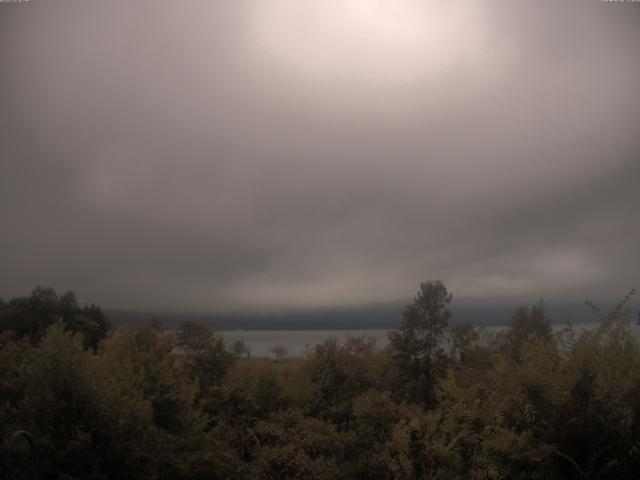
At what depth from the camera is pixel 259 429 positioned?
24.5 meters

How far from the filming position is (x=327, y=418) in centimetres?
2881

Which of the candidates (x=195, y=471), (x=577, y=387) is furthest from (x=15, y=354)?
(x=577, y=387)

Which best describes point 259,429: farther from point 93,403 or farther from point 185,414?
point 93,403

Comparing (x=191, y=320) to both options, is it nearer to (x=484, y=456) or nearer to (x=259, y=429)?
(x=259, y=429)

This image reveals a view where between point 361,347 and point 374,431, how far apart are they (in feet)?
65.9

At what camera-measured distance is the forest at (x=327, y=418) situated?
522 inches

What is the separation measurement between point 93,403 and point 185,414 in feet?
28.2

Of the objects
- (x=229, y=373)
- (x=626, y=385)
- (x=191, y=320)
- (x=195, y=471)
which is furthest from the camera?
(x=191, y=320)

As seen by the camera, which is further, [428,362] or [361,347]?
[361,347]

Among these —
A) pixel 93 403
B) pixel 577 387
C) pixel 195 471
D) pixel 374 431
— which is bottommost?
pixel 195 471

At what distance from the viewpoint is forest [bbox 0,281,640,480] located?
13266 millimetres

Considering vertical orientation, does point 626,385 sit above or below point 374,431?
above

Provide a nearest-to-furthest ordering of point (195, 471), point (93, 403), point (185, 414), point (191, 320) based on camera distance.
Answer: point (93, 403)
point (195, 471)
point (185, 414)
point (191, 320)

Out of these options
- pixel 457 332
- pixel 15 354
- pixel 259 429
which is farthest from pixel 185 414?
pixel 457 332
